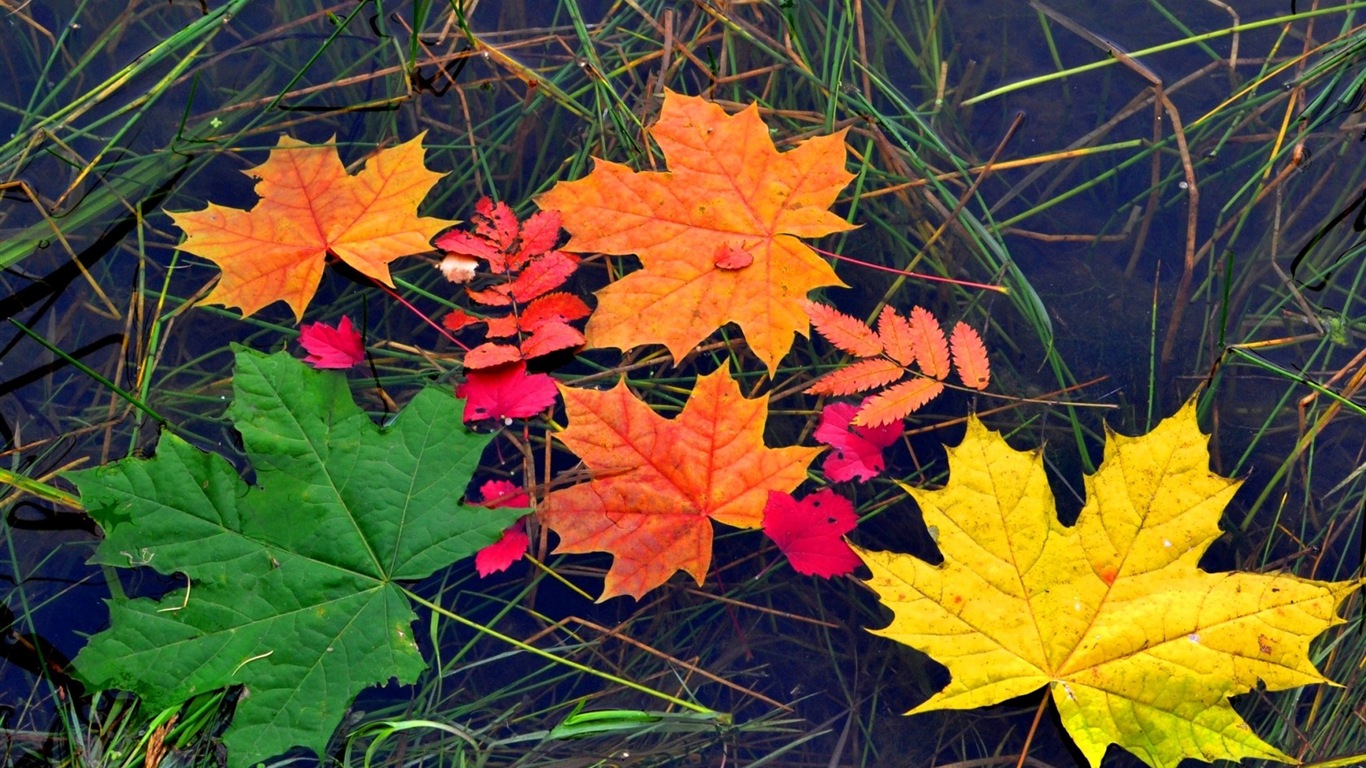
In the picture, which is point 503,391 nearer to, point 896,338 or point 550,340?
point 550,340

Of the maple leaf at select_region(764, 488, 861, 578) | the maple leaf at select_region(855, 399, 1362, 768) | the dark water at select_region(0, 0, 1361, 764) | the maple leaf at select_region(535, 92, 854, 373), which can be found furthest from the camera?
the dark water at select_region(0, 0, 1361, 764)

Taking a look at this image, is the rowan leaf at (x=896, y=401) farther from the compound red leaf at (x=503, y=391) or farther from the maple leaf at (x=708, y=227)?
the compound red leaf at (x=503, y=391)

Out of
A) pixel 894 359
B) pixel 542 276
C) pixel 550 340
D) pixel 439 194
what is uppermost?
pixel 439 194

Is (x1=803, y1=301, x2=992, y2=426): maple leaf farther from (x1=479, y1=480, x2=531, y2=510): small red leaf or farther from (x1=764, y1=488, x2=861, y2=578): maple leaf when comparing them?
(x1=479, y1=480, x2=531, y2=510): small red leaf

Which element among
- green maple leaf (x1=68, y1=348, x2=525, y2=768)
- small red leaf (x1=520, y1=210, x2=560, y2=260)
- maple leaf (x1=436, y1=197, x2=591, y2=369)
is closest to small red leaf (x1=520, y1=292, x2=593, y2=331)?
maple leaf (x1=436, y1=197, x2=591, y2=369)

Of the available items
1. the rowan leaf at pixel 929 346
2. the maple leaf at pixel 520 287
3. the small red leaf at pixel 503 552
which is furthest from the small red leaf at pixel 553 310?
the rowan leaf at pixel 929 346

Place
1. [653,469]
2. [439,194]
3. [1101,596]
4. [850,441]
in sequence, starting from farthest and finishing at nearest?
[439,194]
[850,441]
[653,469]
[1101,596]

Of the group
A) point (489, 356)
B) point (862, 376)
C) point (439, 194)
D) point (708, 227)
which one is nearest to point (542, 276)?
point (489, 356)
